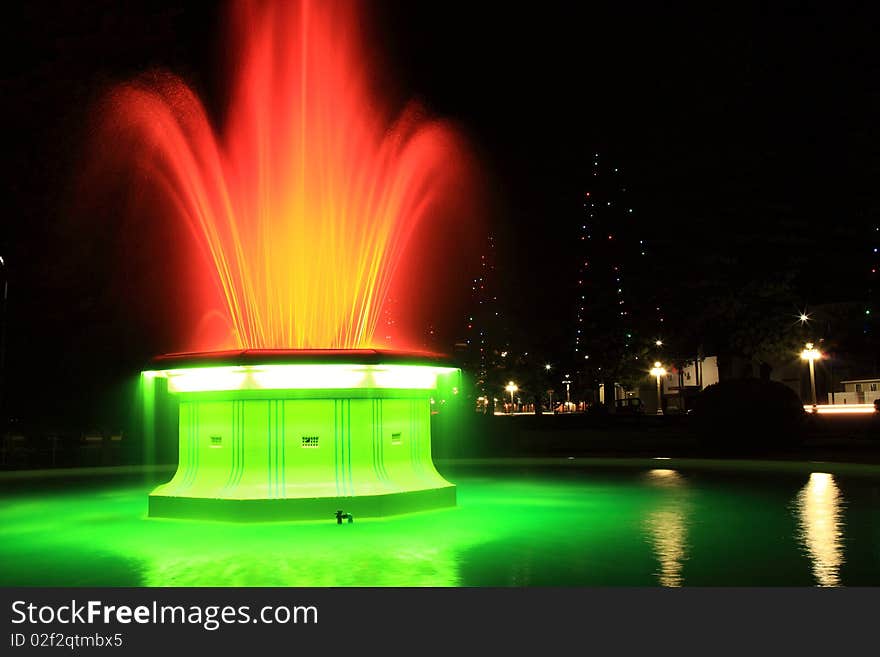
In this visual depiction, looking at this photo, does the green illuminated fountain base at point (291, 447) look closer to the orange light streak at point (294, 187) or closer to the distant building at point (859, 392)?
the orange light streak at point (294, 187)

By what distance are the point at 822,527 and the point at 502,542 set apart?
3.99 m

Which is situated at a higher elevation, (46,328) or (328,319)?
(46,328)

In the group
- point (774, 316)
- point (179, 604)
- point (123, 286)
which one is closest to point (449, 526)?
point (179, 604)

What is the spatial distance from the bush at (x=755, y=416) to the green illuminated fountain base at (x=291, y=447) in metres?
15.4

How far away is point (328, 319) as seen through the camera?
14.5 metres

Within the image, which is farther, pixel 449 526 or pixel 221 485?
pixel 221 485

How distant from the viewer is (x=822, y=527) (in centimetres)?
1104

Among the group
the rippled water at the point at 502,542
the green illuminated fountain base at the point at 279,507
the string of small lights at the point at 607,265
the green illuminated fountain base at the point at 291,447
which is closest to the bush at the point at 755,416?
the rippled water at the point at 502,542

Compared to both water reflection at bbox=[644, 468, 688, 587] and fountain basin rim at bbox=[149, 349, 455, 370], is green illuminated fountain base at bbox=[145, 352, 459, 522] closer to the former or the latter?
fountain basin rim at bbox=[149, 349, 455, 370]

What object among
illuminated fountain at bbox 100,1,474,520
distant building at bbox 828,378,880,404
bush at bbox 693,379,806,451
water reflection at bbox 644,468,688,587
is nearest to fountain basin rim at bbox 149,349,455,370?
illuminated fountain at bbox 100,1,474,520

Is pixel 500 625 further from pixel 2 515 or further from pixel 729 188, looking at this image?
pixel 729 188

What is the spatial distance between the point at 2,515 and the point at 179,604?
8172 mm

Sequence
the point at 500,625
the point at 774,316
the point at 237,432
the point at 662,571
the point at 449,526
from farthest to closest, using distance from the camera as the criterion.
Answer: the point at 774,316 < the point at 237,432 < the point at 449,526 < the point at 662,571 < the point at 500,625

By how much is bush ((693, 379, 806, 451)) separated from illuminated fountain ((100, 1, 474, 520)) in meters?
12.3
